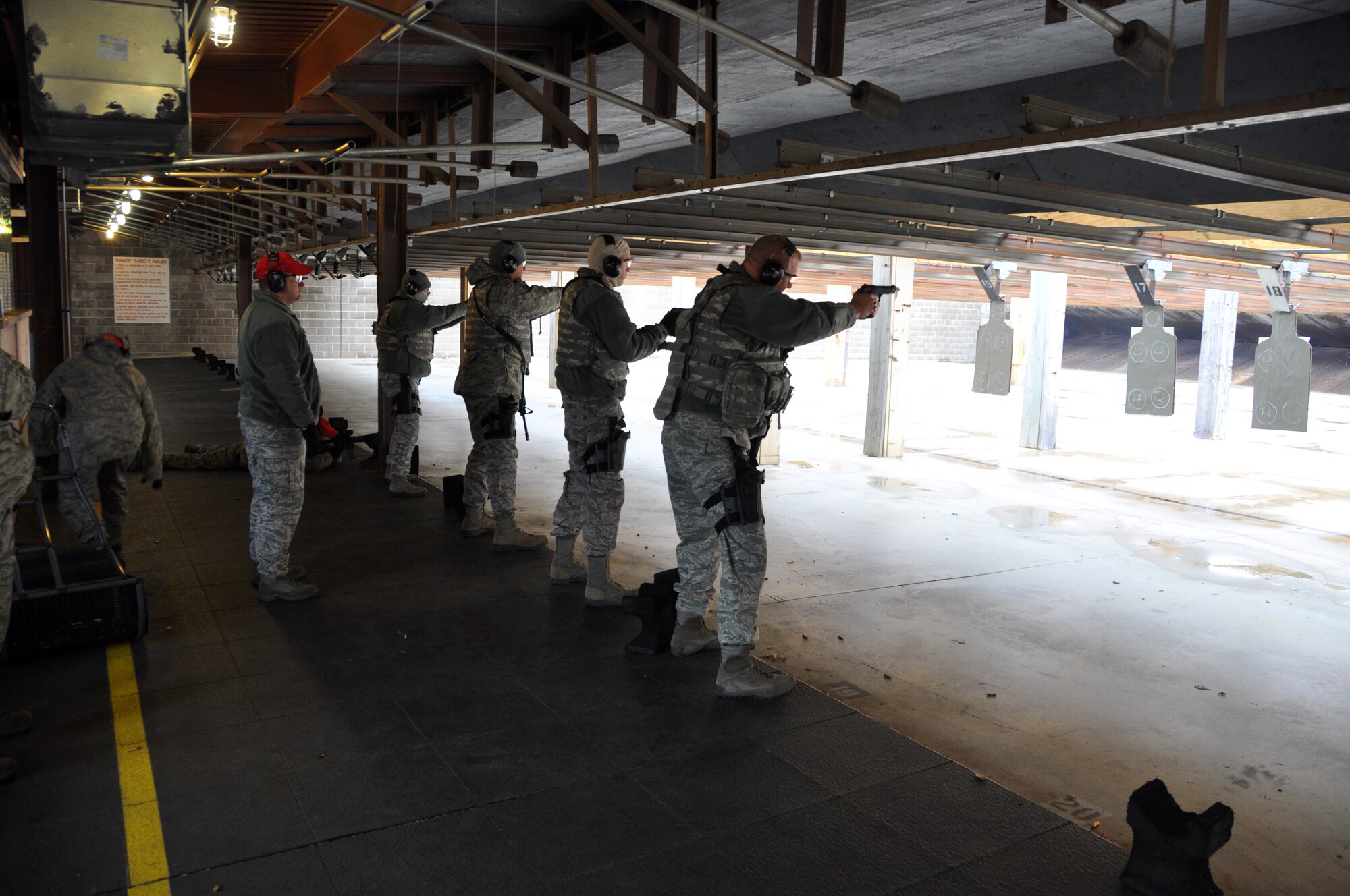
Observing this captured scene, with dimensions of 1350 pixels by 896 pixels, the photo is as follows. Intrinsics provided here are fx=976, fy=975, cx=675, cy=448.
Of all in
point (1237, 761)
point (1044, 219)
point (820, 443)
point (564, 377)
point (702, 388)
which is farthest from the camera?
point (820, 443)

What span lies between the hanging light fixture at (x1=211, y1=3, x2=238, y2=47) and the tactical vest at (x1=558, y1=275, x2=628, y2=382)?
2.14 m

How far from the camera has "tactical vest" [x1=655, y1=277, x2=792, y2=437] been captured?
3.92 metres

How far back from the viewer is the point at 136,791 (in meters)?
3.11

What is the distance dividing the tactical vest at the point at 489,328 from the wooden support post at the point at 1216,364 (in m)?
12.3

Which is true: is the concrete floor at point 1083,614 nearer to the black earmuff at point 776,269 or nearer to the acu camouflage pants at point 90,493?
the black earmuff at point 776,269

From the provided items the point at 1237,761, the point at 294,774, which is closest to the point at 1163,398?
the point at 1237,761

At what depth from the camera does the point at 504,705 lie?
12.6 feet

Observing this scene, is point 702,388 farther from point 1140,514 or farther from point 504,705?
point 1140,514

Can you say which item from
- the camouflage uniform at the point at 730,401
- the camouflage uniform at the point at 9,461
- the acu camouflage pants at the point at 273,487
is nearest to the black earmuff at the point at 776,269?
the camouflage uniform at the point at 730,401

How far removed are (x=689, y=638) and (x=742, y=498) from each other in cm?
87

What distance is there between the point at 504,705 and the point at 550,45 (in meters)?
3.87

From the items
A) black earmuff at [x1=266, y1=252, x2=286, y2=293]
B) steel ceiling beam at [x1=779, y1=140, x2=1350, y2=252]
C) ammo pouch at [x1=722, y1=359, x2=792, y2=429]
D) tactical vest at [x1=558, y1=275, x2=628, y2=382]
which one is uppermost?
steel ceiling beam at [x1=779, y1=140, x2=1350, y2=252]

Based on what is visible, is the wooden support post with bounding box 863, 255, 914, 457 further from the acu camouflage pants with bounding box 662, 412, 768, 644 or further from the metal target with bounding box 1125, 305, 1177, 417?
the acu camouflage pants with bounding box 662, 412, 768, 644

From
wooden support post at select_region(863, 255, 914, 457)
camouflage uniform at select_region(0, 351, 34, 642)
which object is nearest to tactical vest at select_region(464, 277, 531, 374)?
camouflage uniform at select_region(0, 351, 34, 642)
